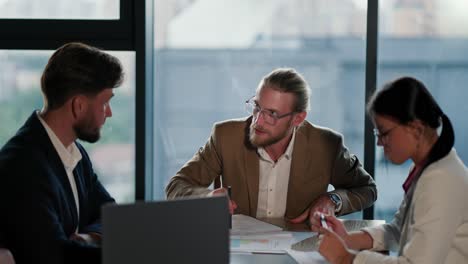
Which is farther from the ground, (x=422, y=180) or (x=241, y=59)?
(x=241, y=59)

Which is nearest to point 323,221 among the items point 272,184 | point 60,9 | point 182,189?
point 272,184

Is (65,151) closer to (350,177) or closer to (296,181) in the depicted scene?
(296,181)

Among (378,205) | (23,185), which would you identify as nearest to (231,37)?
(378,205)

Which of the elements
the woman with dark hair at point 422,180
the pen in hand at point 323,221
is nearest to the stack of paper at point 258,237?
the pen in hand at point 323,221

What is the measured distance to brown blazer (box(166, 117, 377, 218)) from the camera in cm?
301

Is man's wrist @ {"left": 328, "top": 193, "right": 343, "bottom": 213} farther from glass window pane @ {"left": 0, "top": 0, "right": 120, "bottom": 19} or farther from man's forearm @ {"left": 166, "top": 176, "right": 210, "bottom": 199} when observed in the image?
glass window pane @ {"left": 0, "top": 0, "right": 120, "bottom": 19}

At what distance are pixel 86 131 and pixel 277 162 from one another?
3.05ft

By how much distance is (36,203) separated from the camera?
6.72 feet

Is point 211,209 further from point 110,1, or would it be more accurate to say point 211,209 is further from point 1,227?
point 110,1

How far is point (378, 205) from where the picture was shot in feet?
12.6

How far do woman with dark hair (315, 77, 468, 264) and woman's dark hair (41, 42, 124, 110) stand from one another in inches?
33.2

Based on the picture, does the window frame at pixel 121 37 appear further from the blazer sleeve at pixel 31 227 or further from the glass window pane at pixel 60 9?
the blazer sleeve at pixel 31 227

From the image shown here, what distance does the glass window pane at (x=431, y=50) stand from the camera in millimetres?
3750

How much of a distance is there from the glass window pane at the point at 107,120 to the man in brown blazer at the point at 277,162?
0.92 meters
